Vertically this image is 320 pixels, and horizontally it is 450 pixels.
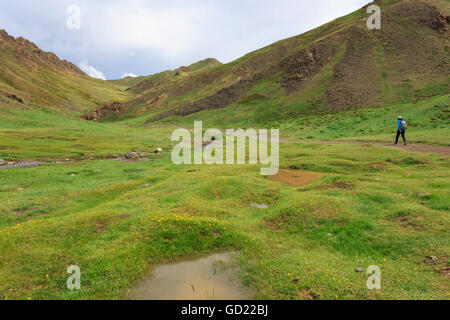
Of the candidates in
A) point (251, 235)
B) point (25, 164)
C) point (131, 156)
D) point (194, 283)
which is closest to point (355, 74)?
point (131, 156)

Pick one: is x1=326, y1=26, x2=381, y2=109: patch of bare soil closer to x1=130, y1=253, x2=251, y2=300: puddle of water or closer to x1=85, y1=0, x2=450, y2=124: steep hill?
x1=85, y1=0, x2=450, y2=124: steep hill

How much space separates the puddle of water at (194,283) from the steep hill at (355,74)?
3439 inches

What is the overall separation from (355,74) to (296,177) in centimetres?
9092

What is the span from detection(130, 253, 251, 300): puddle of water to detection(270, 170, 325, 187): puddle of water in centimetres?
1346

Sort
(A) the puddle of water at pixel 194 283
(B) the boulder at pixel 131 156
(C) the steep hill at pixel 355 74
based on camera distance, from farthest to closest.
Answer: (C) the steep hill at pixel 355 74 → (B) the boulder at pixel 131 156 → (A) the puddle of water at pixel 194 283

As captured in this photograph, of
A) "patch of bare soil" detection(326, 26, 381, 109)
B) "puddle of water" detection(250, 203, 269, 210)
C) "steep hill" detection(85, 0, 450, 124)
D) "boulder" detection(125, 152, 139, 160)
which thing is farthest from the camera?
"patch of bare soil" detection(326, 26, 381, 109)

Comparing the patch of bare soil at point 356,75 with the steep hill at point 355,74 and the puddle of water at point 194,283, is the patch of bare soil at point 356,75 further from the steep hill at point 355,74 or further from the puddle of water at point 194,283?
the puddle of water at point 194,283

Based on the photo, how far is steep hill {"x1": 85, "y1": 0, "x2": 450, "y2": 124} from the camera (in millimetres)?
86000

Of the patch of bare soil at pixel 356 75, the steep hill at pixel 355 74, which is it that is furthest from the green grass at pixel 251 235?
the steep hill at pixel 355 74

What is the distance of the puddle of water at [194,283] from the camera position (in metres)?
8.85

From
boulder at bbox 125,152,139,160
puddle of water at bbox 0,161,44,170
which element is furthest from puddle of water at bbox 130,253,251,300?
boulder at bbox 125,152,139,160

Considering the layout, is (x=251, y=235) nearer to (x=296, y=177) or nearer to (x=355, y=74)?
(x=296, y=177)
